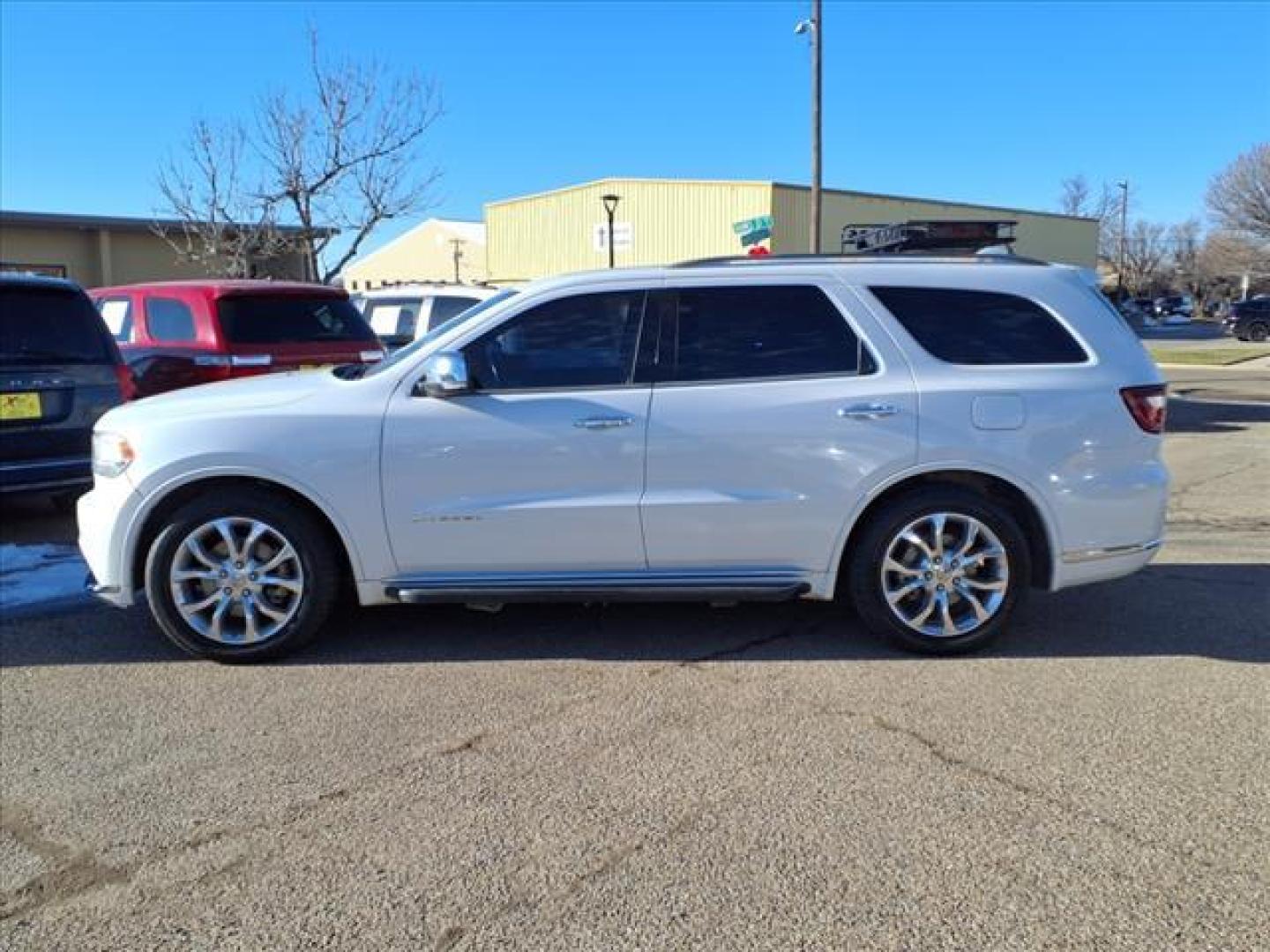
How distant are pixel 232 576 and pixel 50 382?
3.27 metres

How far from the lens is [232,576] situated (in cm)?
446

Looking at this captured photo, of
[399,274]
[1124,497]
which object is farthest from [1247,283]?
[1124,497]

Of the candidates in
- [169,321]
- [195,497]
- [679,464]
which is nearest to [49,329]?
[169,321]

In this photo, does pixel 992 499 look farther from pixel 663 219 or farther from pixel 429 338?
pixel 663 219

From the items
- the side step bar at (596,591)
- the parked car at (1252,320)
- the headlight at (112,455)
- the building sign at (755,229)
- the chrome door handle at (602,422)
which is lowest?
the side step bar at (596,591)

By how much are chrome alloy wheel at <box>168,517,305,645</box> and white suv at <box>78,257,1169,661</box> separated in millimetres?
11

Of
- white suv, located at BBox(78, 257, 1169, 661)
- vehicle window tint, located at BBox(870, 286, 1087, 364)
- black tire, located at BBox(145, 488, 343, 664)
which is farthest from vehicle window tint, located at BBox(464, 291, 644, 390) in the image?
vehicle window tint, located at BBox(870, 286, 1087, 364)

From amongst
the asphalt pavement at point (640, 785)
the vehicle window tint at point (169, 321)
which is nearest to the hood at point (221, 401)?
the asphalt pavement at point (640, 785)

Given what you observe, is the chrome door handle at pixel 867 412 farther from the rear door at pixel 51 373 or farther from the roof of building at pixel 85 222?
the roof of building at pixel 85 222

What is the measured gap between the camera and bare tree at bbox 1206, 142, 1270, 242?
58.8m

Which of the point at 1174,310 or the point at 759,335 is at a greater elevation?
the point at 1174,310

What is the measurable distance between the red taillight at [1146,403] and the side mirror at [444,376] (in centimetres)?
296

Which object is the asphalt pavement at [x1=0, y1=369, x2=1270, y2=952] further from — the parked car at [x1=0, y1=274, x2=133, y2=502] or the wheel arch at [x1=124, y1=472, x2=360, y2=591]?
the parked car at [x1=0, y1=274, x2=133, y2=502]

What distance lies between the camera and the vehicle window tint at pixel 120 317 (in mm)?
9172
